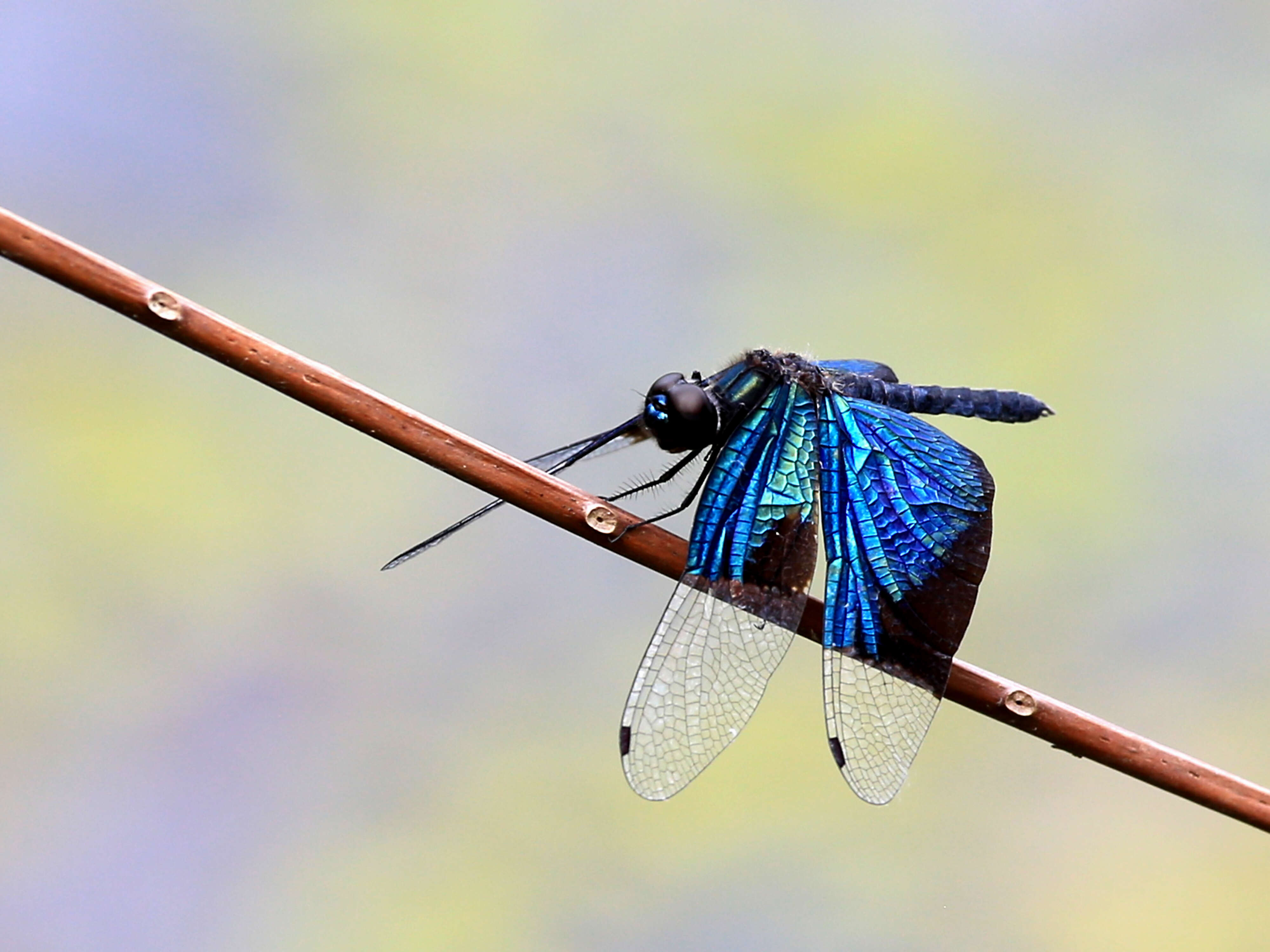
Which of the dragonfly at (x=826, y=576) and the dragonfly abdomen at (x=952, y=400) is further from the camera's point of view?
the dragonfly abdomen at (x=952, y=400)

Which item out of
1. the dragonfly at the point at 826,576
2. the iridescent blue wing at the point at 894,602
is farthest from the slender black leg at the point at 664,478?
the iridescent blue wing at the point at 894,602

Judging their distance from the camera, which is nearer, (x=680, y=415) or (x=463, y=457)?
(x=463, y=457)

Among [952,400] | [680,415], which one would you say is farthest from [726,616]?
[952,400]

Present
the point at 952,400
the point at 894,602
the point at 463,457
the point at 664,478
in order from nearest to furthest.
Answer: the point at 463,457, the point at 894,602, the point at 664,478, the point at 952,400

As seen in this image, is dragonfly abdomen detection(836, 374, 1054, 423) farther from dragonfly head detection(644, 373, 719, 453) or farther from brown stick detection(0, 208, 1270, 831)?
brown stick detection(0, 208, 1270, 831)

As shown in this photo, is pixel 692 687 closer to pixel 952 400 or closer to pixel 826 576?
pixel 826 576

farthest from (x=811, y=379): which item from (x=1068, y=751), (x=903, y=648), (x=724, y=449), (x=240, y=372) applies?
(x=240, y=372)

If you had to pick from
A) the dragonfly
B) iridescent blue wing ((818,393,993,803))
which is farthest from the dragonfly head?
iridescent blue wing ((818,393,993,803))

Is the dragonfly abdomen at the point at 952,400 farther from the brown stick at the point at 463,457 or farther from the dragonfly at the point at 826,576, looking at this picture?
the brown stick at the point at 463,457
